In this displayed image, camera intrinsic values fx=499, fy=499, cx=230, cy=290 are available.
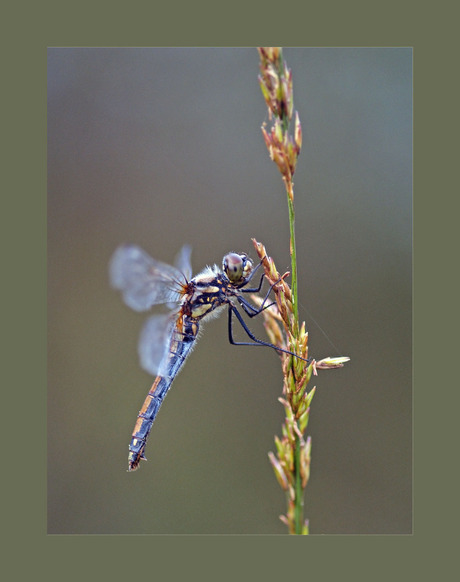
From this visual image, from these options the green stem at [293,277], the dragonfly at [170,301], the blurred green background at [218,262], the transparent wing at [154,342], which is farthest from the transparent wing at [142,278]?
the green stem at [293,277]

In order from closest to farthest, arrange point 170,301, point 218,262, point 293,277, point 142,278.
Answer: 1. point 293,277
2. point 142,278
3. point 170,301
4. point 218,262

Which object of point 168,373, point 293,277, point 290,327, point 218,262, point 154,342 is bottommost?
point 168,373

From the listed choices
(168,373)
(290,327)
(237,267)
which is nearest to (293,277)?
(290,327)

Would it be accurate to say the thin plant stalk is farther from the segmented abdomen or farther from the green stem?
the segmented abdomen

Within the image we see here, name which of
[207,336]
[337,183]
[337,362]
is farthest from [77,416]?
Answer: [337,183]

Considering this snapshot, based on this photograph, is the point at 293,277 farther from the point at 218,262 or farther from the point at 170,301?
the point at 218,262

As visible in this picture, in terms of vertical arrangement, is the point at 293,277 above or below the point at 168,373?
above

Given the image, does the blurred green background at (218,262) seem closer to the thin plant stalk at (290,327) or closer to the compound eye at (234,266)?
the compound eye at (234,266)
